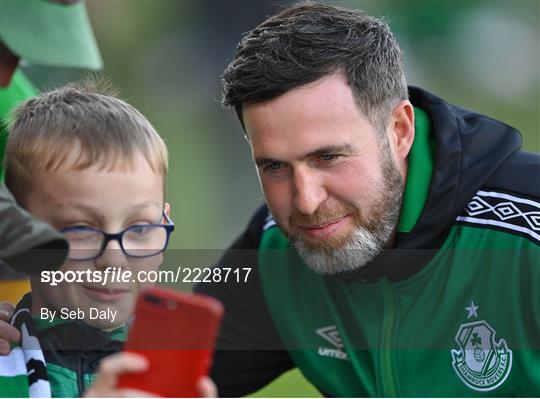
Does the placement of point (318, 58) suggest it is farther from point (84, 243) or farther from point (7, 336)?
point (7, 336)

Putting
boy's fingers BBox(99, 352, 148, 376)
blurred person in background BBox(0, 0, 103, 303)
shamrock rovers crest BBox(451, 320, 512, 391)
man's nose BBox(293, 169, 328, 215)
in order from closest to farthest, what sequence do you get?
boy's fingers BBox(99, 352, 148, 376) < man's nose BBox(293, 169, 328, 215) < shamrock rovers crest BBox(451, 320, 512, 391) < blurred person in background BBox(0, 0, 103, 303)

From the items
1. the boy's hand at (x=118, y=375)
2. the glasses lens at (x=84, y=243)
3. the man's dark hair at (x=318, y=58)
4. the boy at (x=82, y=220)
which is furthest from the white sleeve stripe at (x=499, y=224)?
the boy's hand at (x=118, y=375)

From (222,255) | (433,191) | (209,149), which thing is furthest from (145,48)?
(433,191)

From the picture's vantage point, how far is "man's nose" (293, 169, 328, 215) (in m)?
1.43

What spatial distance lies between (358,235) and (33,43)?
739 mm

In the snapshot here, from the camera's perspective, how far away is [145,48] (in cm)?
348

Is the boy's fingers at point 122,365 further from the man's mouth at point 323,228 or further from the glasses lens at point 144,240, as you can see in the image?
the man's mouth at point 323,228

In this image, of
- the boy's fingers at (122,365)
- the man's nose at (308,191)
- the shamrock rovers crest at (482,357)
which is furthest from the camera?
the shamrock rovers crest at (482,357)

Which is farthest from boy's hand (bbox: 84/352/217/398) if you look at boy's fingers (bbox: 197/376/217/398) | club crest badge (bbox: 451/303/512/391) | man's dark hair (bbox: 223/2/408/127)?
club crest badge (bbox: 451/303/512/391)

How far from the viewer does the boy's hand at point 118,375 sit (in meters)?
0.88

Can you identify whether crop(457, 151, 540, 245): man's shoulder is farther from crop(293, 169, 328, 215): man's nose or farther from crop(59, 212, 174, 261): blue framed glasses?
crop(59, 212, 174, 261): blue framed glasses

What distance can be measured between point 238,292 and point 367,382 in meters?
0.32

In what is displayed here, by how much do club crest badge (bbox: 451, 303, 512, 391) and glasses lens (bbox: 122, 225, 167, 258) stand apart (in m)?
0.62

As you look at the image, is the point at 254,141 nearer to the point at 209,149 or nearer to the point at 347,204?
the point at 347,204
